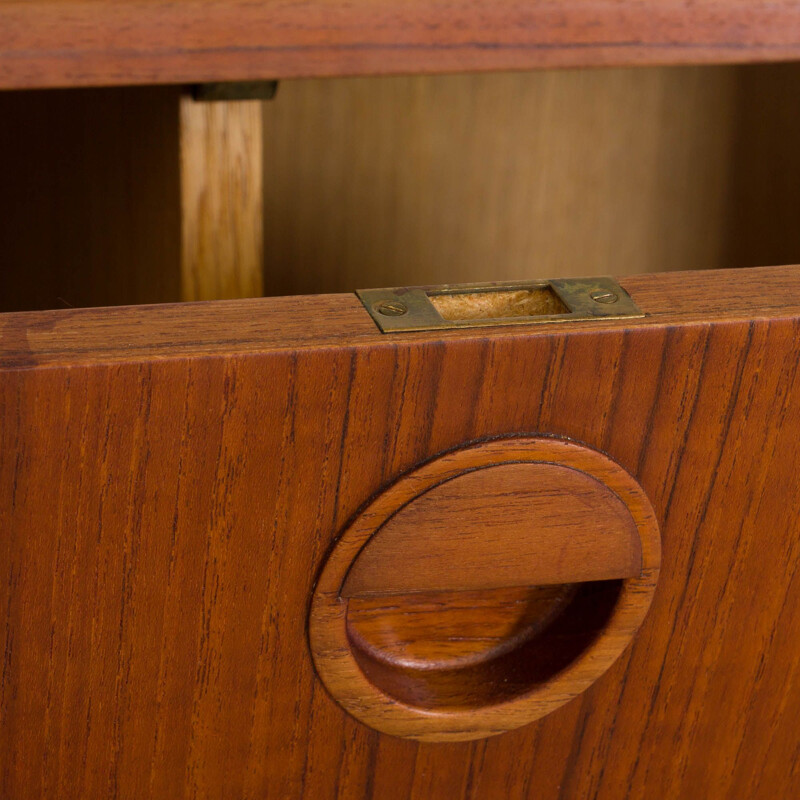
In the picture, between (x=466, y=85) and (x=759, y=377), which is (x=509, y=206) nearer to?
(x=466, y=85)

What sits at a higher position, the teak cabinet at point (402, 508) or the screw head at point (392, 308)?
the screw head at point (392, 308)

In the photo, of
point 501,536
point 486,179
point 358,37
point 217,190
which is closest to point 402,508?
point 501,536

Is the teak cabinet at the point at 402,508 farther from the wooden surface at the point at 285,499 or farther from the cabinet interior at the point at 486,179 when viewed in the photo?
the cabinet interior at the point at 486,179

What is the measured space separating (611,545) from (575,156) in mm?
535

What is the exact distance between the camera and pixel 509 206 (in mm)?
808

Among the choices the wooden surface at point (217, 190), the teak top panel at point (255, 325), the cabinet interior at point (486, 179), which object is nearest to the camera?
the teak top panel at point (255, 325)

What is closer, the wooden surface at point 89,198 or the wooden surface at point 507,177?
the wooden surface at point 89,198

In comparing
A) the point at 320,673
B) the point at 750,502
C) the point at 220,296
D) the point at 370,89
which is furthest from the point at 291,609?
the point at 370,89

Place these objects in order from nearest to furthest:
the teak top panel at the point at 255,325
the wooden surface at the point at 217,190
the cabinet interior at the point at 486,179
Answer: the teak top panel at the point at 255,325 → the wooden surface at the point at 217,190 → the cabinet interior at the point at 486,179

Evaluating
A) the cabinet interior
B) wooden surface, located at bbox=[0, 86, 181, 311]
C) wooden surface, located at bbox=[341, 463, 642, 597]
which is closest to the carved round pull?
wooden surface, located at bbox=[341, 463, 642, 597]

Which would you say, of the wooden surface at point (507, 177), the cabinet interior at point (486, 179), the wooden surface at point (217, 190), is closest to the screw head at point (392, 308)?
the wooden surface at point (217, 190)

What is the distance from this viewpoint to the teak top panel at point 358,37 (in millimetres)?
330

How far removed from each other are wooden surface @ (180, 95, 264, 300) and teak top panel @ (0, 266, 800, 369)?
0.77 ft

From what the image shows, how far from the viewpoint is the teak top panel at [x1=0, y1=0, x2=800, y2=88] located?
0.33 metres
